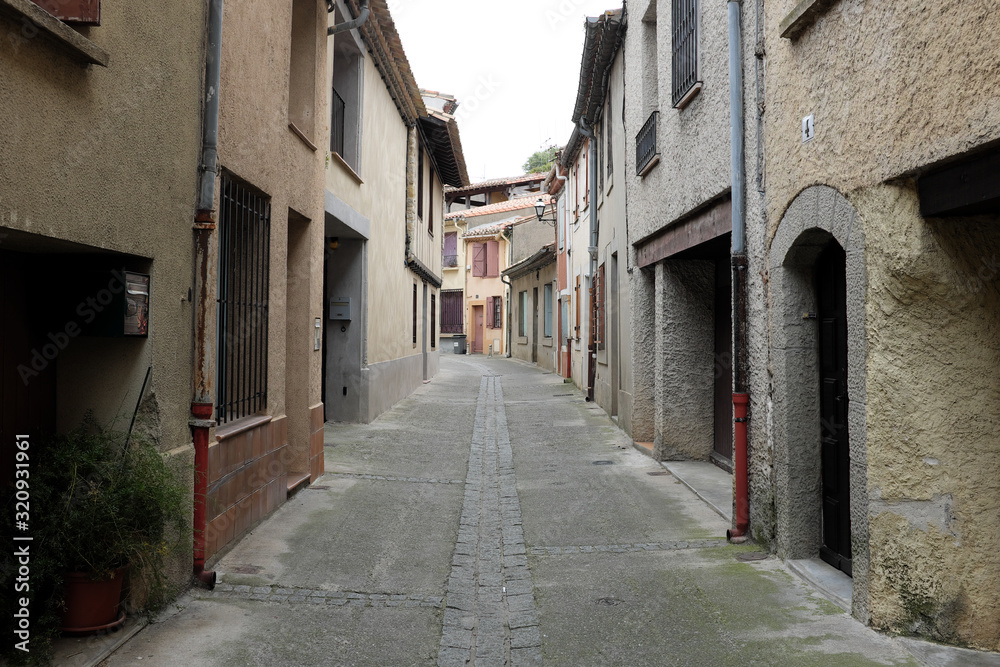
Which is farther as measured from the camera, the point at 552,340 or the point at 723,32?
the point at 552,340

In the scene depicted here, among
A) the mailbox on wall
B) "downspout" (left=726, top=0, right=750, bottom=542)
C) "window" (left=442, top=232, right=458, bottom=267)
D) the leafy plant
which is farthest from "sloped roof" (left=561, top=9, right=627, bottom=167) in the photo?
"window" (left=442, top=232, right=458, bottom=267)

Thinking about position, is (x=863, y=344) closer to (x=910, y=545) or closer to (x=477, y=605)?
(x=910, y=545)

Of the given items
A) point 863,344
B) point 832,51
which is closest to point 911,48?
point 832,51

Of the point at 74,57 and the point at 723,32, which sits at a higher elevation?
the point at 723,32

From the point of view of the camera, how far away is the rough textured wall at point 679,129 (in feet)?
19.8

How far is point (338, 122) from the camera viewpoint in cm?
1031

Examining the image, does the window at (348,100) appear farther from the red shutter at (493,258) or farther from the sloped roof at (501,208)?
the sloped roof at (501,208)

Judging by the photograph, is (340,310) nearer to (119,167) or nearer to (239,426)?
(239,426)

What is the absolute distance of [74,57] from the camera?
10.3 feet

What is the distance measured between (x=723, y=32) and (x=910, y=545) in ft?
13.7

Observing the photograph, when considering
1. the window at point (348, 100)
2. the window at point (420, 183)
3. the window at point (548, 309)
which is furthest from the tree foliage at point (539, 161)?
the window at point (348, 100)

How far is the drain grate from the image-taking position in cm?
488

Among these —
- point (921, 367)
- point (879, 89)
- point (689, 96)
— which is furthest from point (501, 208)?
point (921, 367)

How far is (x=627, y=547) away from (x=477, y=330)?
33.1m
